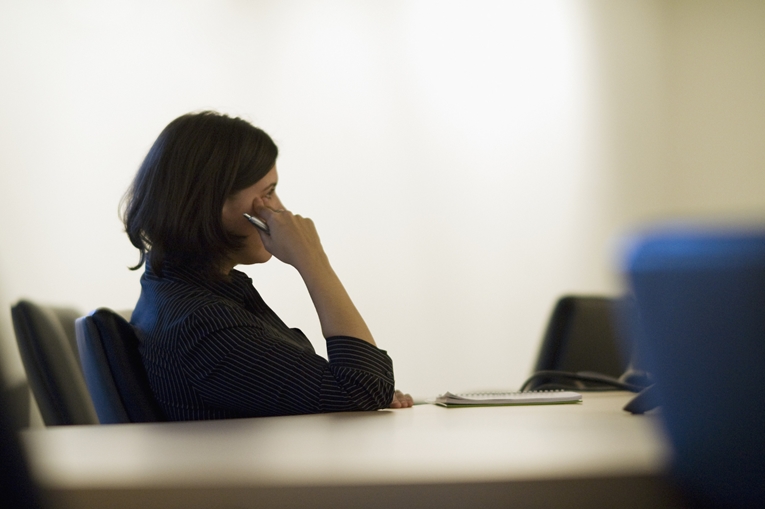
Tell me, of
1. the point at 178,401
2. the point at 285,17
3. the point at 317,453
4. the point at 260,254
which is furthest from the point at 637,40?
the point at 317,453

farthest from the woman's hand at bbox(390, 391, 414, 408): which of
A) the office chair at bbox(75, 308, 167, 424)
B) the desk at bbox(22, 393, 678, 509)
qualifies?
the desk at bbox(22, 393, 678, 509)

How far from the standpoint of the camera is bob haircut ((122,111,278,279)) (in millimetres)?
1308

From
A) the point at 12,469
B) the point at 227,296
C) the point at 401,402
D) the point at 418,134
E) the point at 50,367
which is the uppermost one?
the point at 418,134

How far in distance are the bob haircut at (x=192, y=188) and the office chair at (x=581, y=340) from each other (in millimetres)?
1446

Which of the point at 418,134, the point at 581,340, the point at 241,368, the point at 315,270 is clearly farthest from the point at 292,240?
the point at 418,134

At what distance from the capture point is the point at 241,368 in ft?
3.48

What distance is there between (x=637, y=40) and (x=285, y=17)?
6.35 ft

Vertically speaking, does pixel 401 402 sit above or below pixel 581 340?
above

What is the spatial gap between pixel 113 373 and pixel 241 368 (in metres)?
0.25

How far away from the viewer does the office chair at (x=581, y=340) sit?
2.47m

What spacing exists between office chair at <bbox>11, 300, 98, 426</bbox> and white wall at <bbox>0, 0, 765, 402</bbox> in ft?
4.09

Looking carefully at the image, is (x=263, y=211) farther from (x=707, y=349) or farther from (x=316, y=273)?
(x=707, y=349)

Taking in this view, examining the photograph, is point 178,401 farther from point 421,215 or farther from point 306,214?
point 421,215

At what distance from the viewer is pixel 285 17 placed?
10.5ft
